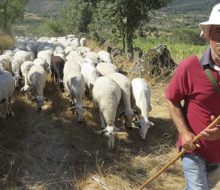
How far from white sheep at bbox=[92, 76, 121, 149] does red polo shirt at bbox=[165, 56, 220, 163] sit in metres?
5.30

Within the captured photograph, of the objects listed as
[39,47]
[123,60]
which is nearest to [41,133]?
[123,60]

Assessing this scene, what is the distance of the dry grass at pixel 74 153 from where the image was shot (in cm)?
840

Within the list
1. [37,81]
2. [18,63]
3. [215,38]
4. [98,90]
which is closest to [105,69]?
[37,81]

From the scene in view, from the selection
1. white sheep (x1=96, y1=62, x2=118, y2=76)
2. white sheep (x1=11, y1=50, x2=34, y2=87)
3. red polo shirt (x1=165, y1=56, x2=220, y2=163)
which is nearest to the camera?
red polo shirt (x1=165, y1=56, x2=220, y2=163)

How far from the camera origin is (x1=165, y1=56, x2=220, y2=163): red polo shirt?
455cm

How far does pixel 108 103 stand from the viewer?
10312mm

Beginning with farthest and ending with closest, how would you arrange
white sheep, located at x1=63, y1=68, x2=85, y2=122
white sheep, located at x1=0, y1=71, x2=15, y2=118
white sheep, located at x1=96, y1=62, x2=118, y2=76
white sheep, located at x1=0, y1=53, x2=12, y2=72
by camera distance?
white sheep, located at x1=0, y1=53, x2=12, y2=72 → white sheep, located at x1=96, y1=62, x2=118, y2=76 → white sheep, located at x1=0, y1=71, x2=15, y2=118 → white sheep, located at x1=63, y1=68, x2=85, y2=122

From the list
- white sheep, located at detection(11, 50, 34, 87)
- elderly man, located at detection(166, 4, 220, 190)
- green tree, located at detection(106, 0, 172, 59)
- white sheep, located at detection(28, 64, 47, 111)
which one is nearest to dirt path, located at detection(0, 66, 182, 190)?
white sheep, located at detection(28, 64, 47, 111)

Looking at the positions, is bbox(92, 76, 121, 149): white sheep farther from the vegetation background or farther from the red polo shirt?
the red polo shirt

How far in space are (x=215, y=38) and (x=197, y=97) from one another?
63cm

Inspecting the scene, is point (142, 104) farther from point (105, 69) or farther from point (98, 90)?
point (105, 69)

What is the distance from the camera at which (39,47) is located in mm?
22234

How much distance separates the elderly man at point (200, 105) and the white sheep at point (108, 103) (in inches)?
204

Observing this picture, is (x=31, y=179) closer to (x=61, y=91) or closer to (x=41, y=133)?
(x=41, y=133)
